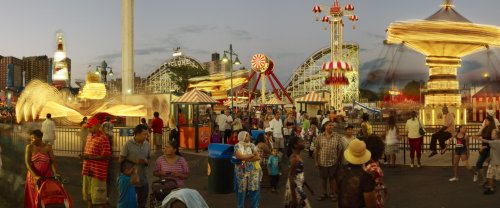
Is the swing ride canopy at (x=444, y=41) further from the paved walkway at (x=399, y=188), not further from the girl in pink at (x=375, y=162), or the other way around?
the girl in pink at (x=375, y=162)

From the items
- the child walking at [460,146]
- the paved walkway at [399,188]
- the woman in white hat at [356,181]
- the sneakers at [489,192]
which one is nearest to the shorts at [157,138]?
the paved walkway at [399,188]

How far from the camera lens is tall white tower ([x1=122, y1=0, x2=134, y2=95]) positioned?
1177 inches

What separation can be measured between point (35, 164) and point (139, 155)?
54.1 inches

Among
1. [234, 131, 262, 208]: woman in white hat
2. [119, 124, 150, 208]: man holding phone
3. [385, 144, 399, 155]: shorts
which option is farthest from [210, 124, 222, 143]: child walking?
[119, 124, 150, 208]: man holding phone

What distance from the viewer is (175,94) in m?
24.6

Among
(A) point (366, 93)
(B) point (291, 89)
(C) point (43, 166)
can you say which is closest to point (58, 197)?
(C) point (43, 166)

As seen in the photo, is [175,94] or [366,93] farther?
[366,93]

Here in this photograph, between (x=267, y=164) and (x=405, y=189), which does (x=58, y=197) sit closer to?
(x=267, y=164)

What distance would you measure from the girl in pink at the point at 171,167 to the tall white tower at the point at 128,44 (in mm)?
23710

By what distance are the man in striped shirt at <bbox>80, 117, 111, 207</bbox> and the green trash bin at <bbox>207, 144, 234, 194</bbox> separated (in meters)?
3.43

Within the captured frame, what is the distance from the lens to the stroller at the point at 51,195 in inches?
261

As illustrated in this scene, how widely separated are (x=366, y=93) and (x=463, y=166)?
10102 centimetres

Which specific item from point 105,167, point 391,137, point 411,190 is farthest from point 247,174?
point 391,137

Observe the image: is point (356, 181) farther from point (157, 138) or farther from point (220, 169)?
point (157, 138)
